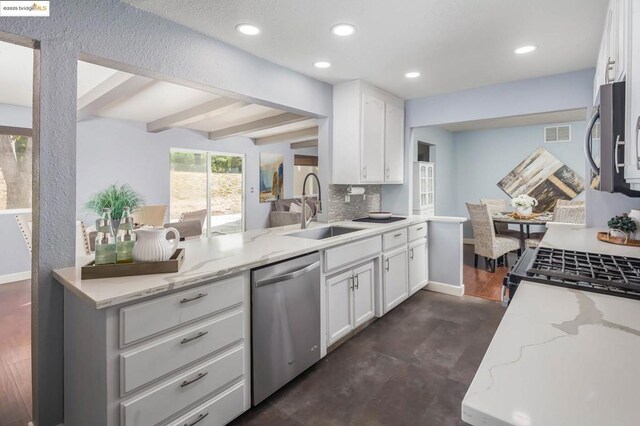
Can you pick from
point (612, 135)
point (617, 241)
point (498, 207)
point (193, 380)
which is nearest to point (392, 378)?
point (193, 380)

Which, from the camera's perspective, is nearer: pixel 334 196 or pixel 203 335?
pixel 203 335

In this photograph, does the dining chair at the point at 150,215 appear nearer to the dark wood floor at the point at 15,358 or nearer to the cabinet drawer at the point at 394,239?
the dark wood floor at the point at 15,358

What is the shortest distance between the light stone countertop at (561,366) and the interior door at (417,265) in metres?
2.45

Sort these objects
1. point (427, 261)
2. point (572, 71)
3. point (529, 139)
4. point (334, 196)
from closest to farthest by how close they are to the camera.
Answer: point (572, 71) → point (334, 196) → point (427, 261) → point (529, 139)

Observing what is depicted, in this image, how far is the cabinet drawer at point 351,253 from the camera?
7.86ft

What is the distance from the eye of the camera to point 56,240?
164cm

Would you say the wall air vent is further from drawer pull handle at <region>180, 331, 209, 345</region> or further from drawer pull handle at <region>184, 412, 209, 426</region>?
drawer pull handle at <region>184, 412, 209, 426</region>

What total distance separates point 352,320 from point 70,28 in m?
2.53

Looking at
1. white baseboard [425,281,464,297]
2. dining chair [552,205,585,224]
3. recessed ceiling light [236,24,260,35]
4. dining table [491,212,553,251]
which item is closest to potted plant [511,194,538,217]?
dining table [491,212,553,251]

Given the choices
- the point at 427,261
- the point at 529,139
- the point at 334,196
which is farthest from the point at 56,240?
the point at 529,139

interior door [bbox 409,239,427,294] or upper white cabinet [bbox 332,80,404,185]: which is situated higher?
upper white cabinet [bbox 332,80,404,185]

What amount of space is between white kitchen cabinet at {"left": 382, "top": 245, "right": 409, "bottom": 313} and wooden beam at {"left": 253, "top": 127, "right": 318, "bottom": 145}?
10.3 feet

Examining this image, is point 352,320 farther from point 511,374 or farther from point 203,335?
point 511,374

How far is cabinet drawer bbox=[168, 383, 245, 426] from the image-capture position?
154 centimetres
